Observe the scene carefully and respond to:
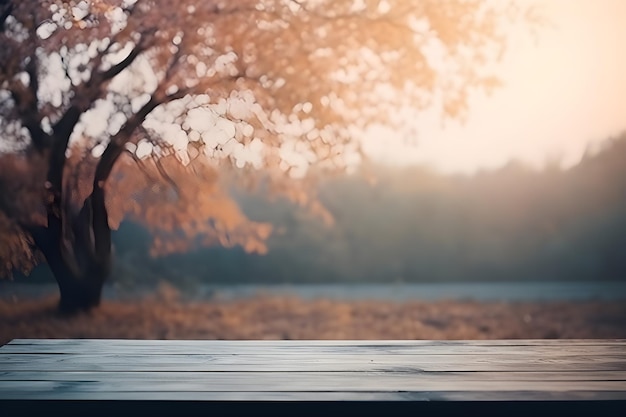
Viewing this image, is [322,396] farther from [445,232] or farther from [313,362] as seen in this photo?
[445,232]

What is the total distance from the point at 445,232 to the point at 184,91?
13.0ft

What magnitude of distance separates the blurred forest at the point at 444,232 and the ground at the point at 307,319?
0.97 metres

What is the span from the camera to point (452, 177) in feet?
22.2

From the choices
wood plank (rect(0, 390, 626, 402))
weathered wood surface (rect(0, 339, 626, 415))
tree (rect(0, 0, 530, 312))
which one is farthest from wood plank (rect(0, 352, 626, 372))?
tree (rect(0, 0, 530, 312))

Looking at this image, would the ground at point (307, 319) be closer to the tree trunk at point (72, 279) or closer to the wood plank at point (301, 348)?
the tree trunk at point (72, 279)

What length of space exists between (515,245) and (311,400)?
5715mm

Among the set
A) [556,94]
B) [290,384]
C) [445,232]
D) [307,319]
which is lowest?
[290,384]

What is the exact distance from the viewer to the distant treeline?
657 cm

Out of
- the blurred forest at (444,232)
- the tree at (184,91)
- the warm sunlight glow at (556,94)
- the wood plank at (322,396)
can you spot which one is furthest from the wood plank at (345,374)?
the blurred forest at (444,232)

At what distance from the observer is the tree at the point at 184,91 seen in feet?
11.0

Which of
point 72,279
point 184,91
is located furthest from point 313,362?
point 72,279

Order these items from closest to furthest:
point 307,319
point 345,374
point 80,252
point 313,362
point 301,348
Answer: point 345,374, point 313,362, point 301,348, point 80,252, point 307,319

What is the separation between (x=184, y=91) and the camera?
3562 millimetres

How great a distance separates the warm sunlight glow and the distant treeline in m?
1.28
